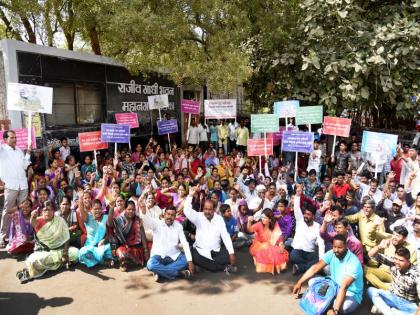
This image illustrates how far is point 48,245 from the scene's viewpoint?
520 centimetres

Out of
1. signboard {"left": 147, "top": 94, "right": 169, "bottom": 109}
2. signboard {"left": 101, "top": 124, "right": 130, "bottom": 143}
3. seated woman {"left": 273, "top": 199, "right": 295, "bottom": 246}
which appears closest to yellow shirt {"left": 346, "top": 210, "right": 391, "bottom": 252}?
seated woman {"left": 273, "top": 199, "right": 295, "bottom": 246}

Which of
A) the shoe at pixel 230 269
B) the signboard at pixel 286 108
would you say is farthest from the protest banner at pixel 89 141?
the signboard at pixel 286 108

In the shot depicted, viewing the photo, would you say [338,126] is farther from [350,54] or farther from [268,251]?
[268,251]

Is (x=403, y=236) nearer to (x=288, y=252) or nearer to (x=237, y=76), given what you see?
(x=288, y=252)

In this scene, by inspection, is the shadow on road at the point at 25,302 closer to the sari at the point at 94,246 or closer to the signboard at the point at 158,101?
the sari at the point at 94,246

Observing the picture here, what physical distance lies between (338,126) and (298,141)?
46.9 inches

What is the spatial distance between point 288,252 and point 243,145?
19.9ft

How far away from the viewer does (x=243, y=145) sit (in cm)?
1144

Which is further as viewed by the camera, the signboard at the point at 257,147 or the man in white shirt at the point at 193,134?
the man in white shirt at the point at 193,134

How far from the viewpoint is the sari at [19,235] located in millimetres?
5652

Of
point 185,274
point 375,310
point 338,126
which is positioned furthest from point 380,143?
point 185,274

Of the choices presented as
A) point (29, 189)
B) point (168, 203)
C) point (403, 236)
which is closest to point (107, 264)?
point (168, 203)

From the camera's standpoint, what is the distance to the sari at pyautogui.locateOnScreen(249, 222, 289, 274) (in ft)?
17.4

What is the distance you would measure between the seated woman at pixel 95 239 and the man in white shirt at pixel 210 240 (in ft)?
4.01
